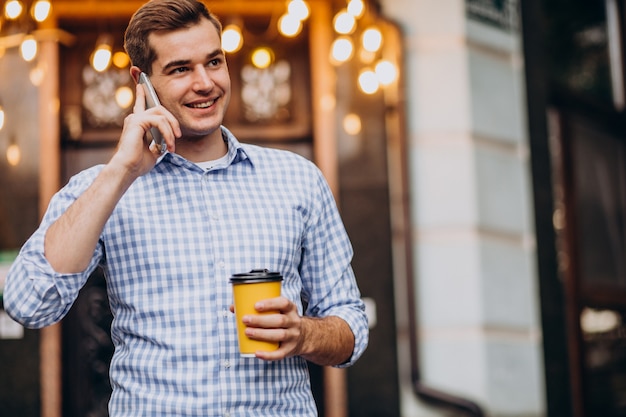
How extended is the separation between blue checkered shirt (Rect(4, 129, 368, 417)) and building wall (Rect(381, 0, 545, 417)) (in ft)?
9.93

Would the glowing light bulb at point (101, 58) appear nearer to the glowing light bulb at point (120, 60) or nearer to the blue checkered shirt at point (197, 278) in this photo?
the glowing light bulb at point (120, 60)

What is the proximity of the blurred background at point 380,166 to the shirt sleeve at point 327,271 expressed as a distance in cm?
288

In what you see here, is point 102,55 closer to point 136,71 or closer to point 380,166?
point 380,166

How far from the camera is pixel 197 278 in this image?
2.23 m

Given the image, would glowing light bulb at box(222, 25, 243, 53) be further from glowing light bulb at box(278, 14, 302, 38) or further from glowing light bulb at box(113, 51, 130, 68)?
glowing light bulb at box(113, 51, 130, 68)

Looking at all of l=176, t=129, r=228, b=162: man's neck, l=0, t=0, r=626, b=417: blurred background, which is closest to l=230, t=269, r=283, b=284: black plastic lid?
l=176, t=129, r=228, b=162: man's neck

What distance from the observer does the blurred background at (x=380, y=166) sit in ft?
17.3

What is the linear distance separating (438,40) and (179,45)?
3342mm

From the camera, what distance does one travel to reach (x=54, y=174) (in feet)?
17.3

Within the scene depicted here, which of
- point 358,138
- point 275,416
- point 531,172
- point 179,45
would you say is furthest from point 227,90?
point 531,172

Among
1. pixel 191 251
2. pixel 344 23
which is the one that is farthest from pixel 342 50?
pixel 191 251

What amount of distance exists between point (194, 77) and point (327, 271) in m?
0.57

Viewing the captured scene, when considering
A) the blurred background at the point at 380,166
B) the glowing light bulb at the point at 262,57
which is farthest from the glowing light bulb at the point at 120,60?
the glowing light bulb at the point at 262,57

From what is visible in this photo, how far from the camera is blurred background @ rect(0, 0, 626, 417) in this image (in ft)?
17.3
